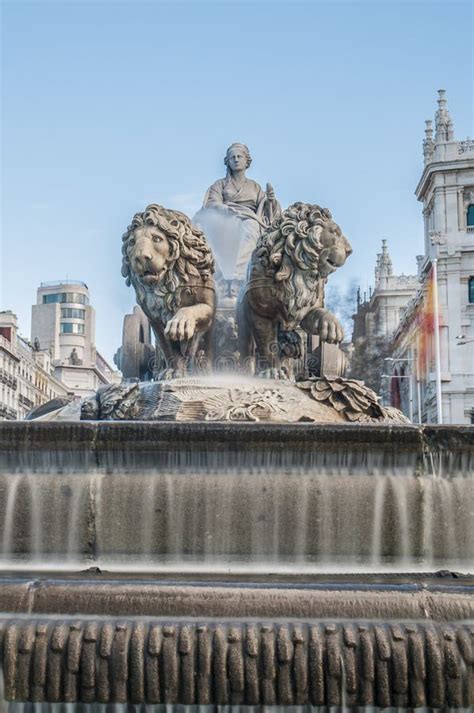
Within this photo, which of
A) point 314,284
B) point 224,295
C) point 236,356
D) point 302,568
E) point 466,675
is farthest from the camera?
point 224,295

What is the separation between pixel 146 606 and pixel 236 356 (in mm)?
5214

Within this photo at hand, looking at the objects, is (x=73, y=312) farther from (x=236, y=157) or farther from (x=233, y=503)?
(x=233, y=503)

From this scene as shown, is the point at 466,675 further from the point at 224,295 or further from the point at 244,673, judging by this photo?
the point at 224,295

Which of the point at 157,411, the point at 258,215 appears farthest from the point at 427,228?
the point at 157,411

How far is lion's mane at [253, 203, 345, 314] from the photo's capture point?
8.87 meters

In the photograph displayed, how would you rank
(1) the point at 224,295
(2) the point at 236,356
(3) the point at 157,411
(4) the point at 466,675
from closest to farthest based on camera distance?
(4) the point at 466,675 → (3) the point at 157,411 → (2) the point at 236,356 → (1) the point at 224,295

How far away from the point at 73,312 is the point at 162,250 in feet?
431

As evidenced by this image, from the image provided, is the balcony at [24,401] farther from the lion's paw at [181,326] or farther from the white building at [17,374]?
the lion's paw at [181,326]

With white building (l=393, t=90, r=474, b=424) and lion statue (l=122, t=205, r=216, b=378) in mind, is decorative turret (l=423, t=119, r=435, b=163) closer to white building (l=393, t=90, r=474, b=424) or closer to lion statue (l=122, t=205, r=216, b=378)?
white building (l=393, t=90, r=474, b=424)

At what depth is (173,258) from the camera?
9.11 m

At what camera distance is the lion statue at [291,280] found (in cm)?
888

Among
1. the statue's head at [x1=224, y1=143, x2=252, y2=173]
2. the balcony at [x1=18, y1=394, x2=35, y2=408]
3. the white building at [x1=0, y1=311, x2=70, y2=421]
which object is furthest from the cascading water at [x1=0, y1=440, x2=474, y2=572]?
the balcony at [x1=18, y1=394, x2=35, y2=408]

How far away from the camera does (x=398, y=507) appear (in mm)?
6324

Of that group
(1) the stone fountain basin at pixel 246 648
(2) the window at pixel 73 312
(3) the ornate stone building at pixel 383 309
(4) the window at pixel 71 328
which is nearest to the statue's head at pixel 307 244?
(1) the stone fountain basin at pixel 246 648
